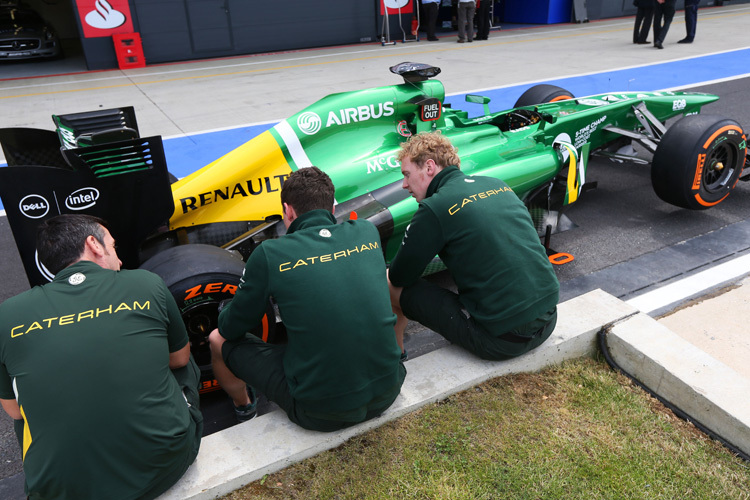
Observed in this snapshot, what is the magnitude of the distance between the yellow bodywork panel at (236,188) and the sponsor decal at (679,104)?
3995 millimetres

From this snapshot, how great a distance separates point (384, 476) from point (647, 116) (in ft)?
14.1

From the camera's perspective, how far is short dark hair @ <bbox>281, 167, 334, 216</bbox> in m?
2.39

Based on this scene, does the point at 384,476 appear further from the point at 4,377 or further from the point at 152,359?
the point at 4,377

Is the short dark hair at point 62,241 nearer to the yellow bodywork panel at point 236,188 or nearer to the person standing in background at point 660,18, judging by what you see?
the yellow bodywork panel at point 236,188

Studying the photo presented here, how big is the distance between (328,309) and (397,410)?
26.6 inches

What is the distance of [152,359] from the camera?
1.99 meters

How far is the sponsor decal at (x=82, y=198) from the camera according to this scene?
284 centimetres

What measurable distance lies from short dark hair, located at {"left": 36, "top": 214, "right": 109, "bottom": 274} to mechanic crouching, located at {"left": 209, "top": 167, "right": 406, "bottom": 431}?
2.02ft

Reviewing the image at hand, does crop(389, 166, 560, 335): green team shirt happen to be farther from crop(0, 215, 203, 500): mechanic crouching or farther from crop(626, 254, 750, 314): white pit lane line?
crop(626, 254, 750, 314): white pit lane line

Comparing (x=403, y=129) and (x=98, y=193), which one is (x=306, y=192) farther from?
(x=403, y=129)

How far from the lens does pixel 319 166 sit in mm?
3873

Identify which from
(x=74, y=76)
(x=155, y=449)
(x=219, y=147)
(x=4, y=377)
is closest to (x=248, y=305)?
(x=155, y=449)

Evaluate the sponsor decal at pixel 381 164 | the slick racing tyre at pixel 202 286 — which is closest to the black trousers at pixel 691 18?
the sponsor decal at pixel 381 164

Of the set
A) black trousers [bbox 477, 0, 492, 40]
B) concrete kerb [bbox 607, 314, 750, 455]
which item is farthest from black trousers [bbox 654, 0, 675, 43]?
concrete kerb [bbox 607, 314, 750, 455]
